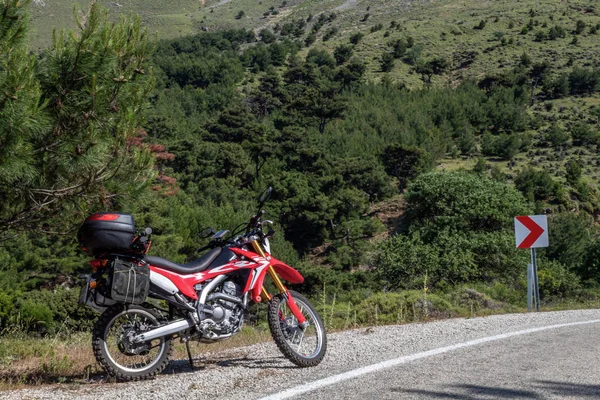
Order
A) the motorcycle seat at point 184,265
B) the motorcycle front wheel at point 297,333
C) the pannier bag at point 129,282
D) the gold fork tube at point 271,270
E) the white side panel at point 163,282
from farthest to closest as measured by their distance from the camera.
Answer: the gold fork tube at point 271,270
the motorcycle front wheel at point 297,333
the motorcycle seat at point 184,265
the white side panel at point 163,282
the pannier bag at point 129,282

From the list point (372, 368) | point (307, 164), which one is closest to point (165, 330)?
point (372, 368)

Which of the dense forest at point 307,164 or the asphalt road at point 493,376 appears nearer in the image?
the asphalt road at point 493,376

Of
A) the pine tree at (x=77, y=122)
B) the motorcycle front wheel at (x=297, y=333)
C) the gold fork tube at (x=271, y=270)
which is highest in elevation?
the pine tree at (x=77, y=122)

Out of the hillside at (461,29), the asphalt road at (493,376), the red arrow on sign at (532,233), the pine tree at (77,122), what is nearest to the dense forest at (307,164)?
the pine tree at (77,122)

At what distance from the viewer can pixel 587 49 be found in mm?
96812

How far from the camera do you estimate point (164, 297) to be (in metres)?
4.86

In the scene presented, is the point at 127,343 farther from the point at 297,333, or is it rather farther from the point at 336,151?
the point at 336,151

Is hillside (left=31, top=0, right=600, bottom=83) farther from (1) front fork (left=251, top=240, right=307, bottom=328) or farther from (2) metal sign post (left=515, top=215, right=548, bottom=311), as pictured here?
(1) front fork (left=251, top=240, right=307, bottom=328)

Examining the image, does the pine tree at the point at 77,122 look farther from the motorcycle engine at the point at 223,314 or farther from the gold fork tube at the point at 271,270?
the motorcycle engine at the point at 223,314

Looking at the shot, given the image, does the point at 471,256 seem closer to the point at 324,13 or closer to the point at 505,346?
the point at 505,346

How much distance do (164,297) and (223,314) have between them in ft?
1.61

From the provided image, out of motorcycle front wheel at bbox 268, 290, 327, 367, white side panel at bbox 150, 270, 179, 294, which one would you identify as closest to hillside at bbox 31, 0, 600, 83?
motorcycle front wheel at bbox 268, 290, 327, 367

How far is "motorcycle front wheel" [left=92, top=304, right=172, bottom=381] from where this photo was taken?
4.64 m

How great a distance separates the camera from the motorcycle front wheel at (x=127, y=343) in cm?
464
